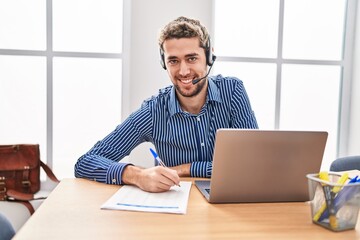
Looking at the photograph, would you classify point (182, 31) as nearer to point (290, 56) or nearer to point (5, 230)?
point (5, 230)

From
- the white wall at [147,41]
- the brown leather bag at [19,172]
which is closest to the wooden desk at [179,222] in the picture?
the brown leather bag at [19,172]

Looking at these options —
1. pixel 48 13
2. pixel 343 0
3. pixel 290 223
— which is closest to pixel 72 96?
pixel 48 13

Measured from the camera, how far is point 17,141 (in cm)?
241

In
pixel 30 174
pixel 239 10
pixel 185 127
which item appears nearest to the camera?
pixel 185 127

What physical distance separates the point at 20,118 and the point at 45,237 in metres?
1.88

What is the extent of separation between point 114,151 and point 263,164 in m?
0.75

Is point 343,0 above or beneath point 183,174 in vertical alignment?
above

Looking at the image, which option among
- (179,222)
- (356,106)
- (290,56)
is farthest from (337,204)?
(356,106)

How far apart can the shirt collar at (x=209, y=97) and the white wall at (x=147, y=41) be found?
656 millimetres

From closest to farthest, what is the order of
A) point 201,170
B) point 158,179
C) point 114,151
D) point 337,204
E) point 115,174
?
1. point 337,204
2. point 158,179
3. point 115,174
4. point 201,170
5. point 114,151

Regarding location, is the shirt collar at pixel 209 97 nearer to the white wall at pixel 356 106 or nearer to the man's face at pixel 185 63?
the man's face at pixel 185 63

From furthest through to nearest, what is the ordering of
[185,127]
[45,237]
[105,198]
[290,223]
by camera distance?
[185,127] < [105,198] < [290,223] < [45,237]

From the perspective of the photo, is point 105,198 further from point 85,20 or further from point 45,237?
point 85,20

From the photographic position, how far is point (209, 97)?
5.55ft
